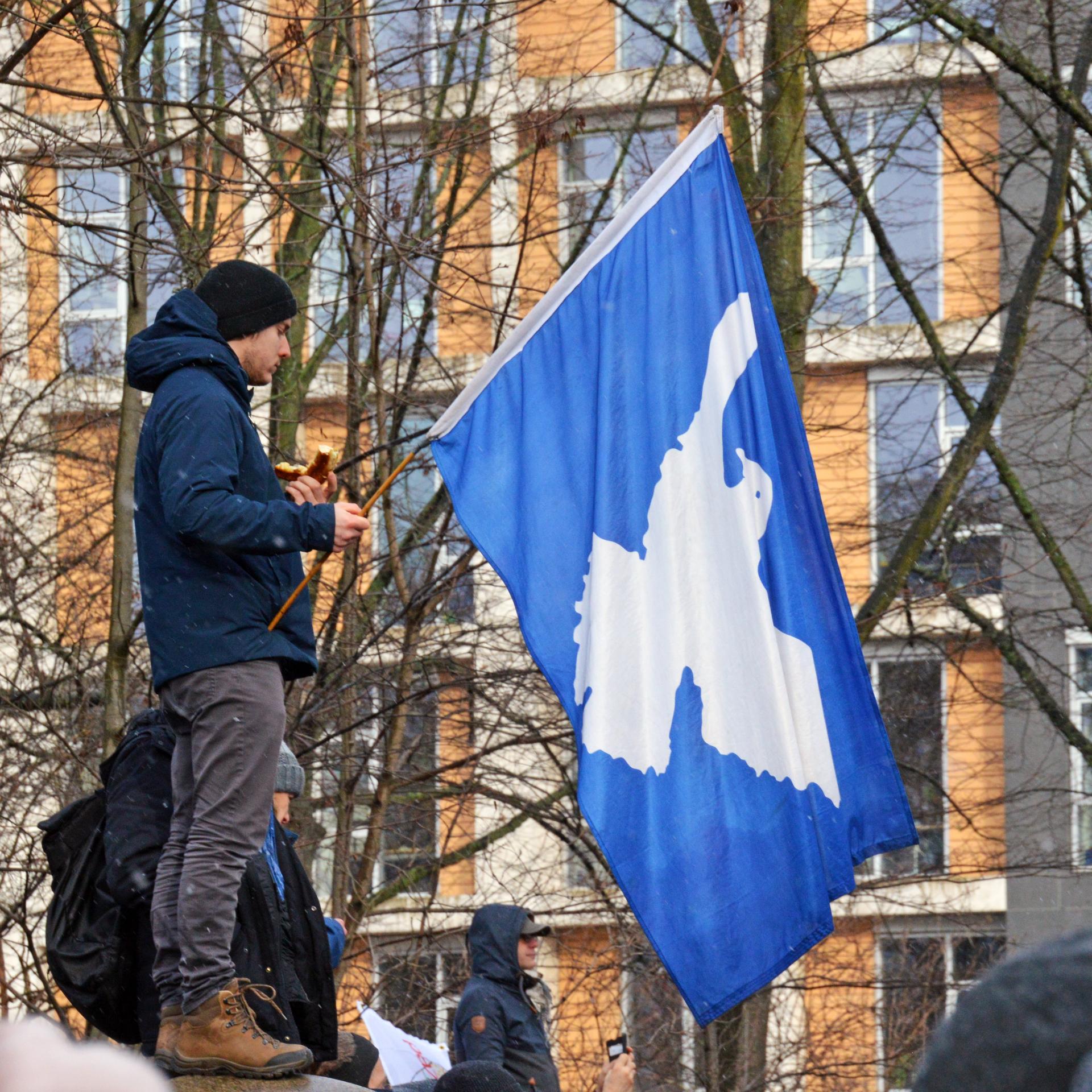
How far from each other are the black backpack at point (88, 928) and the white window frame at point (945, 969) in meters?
7.88

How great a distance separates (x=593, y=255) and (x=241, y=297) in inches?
44.0

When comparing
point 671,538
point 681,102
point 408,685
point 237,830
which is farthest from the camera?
point 681,102

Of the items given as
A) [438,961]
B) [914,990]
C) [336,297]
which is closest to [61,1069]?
[336,297]

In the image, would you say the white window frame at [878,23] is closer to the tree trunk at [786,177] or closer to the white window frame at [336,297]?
the tree trunk at [786,177]

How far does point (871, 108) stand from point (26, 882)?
7.84 m

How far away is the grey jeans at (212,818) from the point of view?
4.42m

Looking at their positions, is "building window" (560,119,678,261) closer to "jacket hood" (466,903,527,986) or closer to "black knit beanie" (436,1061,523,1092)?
"jacket hood" (466,903,527,986)

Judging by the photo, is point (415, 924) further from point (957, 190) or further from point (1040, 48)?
point (957, 190)

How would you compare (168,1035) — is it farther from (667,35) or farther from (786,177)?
(667,35)

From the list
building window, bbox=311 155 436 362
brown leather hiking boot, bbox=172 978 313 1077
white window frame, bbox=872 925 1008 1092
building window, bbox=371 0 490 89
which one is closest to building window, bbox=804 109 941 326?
building window, bbox=371 0 490 89

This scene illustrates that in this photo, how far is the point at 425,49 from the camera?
8.65 meters

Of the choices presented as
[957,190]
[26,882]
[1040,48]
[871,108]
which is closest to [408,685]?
[26,882]

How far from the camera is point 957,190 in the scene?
20844 millimetres

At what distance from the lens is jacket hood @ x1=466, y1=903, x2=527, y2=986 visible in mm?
7188
